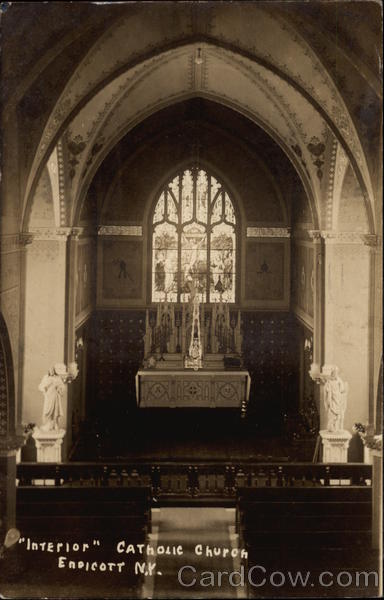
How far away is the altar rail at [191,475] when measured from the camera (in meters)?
20.0

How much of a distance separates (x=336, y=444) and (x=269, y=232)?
34.9 ft

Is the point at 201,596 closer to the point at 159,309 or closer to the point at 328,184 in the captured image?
the point at 328,184

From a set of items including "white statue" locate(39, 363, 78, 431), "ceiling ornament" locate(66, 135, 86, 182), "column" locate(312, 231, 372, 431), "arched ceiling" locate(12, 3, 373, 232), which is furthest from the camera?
"column" locate(312, 231, 372, 431)

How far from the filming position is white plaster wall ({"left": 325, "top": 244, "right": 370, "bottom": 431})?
74.8 ft

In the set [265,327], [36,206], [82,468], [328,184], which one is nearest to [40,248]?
[36,206]

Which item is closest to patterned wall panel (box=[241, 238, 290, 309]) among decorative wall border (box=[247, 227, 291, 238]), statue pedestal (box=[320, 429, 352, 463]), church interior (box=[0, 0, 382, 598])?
church interior (box=[0, 0, 382, 598])

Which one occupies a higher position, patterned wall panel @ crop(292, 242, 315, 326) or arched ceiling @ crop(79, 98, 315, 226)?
arched ceiling @ crop(79, 98, 315, 226)

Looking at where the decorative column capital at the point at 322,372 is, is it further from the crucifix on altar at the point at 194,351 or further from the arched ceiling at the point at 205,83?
the arched ceiling at the point at 205,83

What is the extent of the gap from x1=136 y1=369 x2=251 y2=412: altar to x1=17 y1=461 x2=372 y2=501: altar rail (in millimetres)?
3697

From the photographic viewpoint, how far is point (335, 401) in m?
21.9

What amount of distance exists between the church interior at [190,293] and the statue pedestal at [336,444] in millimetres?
37

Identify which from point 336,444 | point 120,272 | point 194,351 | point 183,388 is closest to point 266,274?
point 120,272

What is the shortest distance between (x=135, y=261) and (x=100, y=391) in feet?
16.3

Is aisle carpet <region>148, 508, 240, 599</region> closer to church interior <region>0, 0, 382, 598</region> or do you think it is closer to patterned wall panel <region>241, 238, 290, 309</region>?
church interior <region>0, 0, 382, 598</region>
